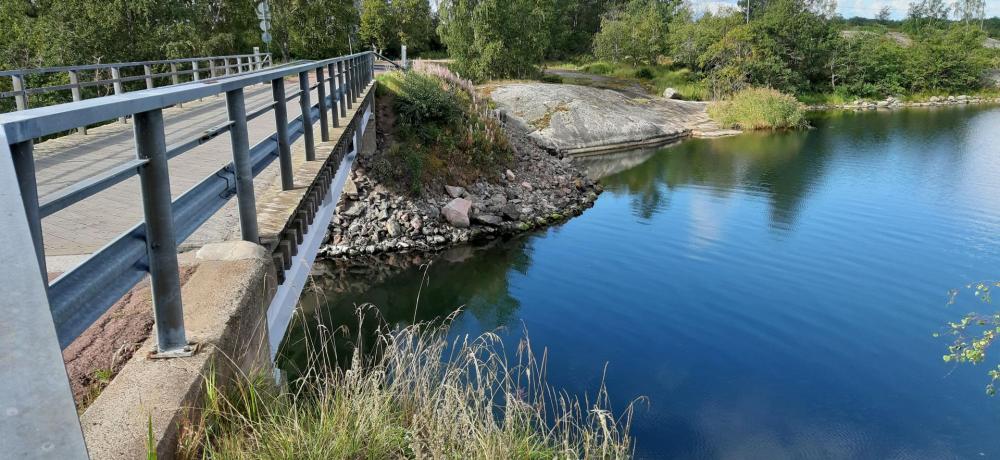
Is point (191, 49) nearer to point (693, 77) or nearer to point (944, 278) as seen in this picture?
point (693, 77)

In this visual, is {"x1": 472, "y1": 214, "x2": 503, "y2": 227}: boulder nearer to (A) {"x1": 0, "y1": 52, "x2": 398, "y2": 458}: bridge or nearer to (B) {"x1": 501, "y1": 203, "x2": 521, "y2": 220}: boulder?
(B) {"x1": 501, "y1": 203, "x2": 521, "y2": 220}: boulder

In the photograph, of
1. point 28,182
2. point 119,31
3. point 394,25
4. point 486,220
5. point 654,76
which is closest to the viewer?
point 28,182

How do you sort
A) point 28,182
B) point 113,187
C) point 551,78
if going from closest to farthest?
point 28,182 < point 113,187 < point 551,78

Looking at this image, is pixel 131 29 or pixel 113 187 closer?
pixel 113 187

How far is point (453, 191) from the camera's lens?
20.6 m

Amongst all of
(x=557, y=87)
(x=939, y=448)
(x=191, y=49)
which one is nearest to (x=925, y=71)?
(x=557, y=87)

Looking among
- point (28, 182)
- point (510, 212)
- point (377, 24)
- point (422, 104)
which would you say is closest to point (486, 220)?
point (510, 212)

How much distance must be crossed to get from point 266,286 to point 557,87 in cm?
3414

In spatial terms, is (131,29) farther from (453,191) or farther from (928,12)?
(928,12)

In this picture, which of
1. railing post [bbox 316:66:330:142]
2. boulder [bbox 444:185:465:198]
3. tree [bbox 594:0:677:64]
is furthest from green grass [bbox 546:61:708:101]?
railing post [bbox 316:66:330:142]

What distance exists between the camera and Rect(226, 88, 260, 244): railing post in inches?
186

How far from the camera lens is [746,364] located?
36.8 feet

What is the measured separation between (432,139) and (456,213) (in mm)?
3437

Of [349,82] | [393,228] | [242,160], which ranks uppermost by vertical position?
[349,82]
